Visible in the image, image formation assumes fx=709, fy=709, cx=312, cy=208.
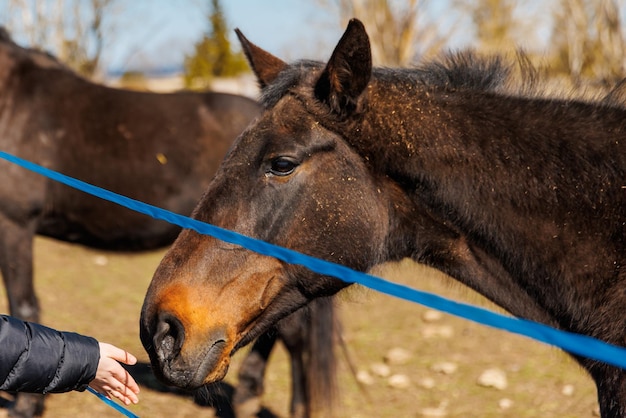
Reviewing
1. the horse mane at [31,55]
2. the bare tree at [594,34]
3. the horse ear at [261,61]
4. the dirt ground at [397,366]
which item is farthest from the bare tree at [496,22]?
the horse ear at [261,61]

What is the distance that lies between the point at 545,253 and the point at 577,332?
11.2 inches

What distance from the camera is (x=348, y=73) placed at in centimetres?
244

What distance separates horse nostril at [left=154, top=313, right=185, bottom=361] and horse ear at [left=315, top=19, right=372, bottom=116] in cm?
92

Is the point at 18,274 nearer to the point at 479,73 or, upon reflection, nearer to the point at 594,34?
the point at 479,73

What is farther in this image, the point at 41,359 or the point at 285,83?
the point at 285,83

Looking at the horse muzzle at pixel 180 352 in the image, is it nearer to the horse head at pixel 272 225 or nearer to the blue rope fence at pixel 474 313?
the horse head at pixel 272 225

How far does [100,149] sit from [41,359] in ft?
11.8

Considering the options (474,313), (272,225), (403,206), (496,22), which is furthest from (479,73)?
(496,22)

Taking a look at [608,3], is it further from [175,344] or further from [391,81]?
[175,344]

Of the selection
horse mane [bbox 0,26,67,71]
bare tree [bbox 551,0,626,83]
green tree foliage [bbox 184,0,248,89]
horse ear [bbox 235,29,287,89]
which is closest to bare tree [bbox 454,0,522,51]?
bare tree [bbox 551,0,626,83]

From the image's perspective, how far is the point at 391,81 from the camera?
2627 mm

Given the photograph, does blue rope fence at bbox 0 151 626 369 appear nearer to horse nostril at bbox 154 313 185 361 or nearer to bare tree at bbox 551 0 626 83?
horse nostril at bbox 154 313 185 361

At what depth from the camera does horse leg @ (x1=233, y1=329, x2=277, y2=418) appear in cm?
490

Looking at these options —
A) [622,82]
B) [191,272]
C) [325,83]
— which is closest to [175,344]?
[191,272]
